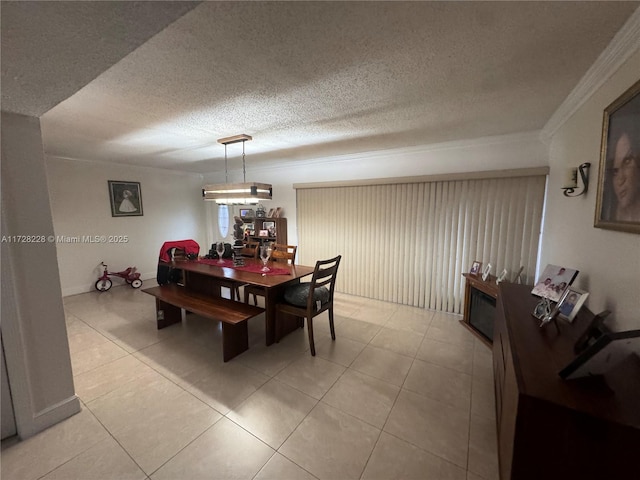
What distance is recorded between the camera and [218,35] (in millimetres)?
1218

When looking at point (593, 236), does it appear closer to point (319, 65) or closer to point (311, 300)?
point (319, 65)

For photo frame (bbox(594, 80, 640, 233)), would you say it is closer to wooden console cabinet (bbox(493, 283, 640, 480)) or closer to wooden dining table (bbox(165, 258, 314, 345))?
wooden console cabinet (bbox(493, 283, 640, 480))

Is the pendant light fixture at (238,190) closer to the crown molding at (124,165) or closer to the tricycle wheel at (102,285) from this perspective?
the crown molding at (124,165)

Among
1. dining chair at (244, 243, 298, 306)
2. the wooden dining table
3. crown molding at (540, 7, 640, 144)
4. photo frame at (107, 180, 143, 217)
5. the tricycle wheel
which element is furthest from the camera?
photo frame at (107, 180, 143, 217)

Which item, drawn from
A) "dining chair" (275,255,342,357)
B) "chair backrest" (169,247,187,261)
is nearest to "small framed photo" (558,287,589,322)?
"dining chair" (275,255,342,357)

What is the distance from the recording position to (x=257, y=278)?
2.62 meters

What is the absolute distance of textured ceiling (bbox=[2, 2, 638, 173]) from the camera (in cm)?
104

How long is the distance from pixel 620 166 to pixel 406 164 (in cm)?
241

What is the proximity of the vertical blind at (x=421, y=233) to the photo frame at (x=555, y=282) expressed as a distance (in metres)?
1.36

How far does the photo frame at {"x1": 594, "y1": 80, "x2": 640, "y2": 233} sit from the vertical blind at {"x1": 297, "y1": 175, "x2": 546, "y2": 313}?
62.5 inches

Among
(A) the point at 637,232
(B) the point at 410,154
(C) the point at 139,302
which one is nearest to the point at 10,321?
(C) the point at 139,302

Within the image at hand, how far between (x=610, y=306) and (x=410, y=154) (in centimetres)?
269

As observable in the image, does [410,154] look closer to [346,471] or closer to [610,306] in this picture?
[610,306]

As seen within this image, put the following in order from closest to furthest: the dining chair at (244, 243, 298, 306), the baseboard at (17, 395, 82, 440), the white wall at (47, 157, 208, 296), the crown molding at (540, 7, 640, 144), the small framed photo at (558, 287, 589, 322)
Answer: the crown molding at (540, 7, 640, 144) < the small framed photo at (558, 287, 589, 322) < the baseboard at (17, 395, 82, 440) < the dining chair at (244, 243, 298, 306) < the white wall at (47, 157, 208, 296)
